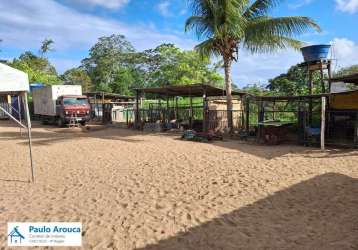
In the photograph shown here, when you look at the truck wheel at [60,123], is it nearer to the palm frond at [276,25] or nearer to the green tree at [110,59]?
the palm frond at [276,25]

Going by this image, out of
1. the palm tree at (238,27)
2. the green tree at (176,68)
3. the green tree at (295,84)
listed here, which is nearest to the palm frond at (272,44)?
the palm tree at (238,27)

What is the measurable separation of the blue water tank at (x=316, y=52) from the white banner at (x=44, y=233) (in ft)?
37.5

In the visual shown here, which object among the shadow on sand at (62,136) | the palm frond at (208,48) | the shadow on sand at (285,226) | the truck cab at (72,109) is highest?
the palm frond at (208,48)

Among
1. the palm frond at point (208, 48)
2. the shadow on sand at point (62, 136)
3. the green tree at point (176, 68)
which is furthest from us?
the green tree at point (176, 68)

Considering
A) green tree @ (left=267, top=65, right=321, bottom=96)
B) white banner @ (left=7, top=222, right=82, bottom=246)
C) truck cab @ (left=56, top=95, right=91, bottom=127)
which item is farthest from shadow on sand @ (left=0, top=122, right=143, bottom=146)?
green tree @ (left=267, top=65, right=321, bottom=96)

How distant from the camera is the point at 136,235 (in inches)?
194

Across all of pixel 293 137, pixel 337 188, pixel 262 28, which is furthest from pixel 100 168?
pixel 262 28

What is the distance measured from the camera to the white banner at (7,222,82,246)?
4898 mm

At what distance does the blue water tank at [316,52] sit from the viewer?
44.2 feet

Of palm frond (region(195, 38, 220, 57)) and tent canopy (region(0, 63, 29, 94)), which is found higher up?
palm frond (region(195, 38, 220, 57))

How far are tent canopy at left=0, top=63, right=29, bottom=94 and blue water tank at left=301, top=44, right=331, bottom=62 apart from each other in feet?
34.6

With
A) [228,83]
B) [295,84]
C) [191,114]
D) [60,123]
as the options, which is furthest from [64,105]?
[295,84]

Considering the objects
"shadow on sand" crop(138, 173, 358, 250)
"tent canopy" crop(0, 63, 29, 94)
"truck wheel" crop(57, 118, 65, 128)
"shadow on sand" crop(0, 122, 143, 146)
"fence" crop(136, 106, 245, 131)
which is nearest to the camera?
"shadow on sand" crop(138, 173, 358, 250)

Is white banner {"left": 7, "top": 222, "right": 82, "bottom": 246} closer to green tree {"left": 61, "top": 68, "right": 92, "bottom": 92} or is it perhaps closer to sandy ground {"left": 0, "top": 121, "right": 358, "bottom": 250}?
sandy ground {"left": 0, "top": 121, "right": 358, "bottom": 250}
